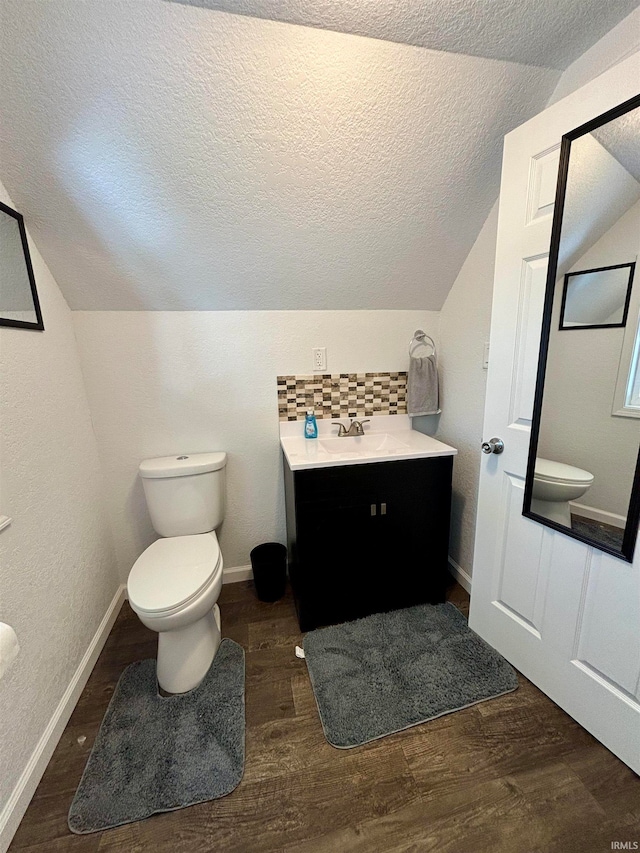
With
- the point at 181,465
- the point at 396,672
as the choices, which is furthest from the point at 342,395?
the point at 396,672

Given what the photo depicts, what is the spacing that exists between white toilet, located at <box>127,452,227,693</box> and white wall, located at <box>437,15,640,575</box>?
1.30 meters

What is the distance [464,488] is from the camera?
184cm

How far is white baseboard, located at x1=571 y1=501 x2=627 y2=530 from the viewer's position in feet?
3.37

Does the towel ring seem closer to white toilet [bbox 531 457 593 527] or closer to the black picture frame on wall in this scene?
the black picture frame on wall

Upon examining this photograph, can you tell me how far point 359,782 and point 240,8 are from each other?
7.46 ft

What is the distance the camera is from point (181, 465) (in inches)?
64.7

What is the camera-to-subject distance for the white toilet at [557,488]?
1148 millimetres

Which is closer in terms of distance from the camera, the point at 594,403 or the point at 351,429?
the point at 594,403

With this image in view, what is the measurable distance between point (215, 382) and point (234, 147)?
1.00 metres

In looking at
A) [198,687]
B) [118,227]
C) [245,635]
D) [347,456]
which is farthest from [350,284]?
[198,687]

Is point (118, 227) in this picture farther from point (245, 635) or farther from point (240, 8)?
point (245, 635)

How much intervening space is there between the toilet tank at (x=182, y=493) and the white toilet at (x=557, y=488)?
1.40 metres

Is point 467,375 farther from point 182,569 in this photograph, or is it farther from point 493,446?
point 182,569

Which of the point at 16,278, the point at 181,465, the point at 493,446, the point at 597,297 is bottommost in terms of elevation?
the point at 181,465
